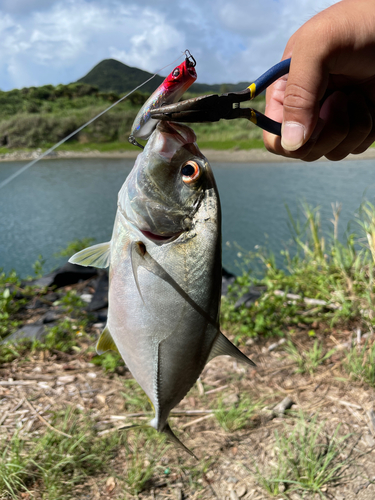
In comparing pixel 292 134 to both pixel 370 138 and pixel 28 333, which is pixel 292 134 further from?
pixel 28 333

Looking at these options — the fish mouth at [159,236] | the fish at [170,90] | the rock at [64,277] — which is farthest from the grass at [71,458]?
the rock at [64,277]

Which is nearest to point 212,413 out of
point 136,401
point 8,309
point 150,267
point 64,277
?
point 136,401

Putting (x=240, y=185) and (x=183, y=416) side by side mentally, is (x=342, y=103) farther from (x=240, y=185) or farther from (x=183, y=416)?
(x=240, y=185)

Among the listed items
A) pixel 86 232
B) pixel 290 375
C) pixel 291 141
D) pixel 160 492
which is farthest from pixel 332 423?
pixel 86 232

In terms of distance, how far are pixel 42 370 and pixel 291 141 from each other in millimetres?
2124

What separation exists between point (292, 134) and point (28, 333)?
2445mm

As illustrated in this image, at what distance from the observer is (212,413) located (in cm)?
206

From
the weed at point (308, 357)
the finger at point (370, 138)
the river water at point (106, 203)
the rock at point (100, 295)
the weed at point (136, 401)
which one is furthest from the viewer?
the river water at point (106, 203)

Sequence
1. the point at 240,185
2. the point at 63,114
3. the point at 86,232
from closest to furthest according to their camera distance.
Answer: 1. the point at 86,232
2. the point at 240,185
3. the point at 63,114

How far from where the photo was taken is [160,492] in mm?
1646

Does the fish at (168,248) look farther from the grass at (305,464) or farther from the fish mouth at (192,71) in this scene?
the grass at (305,464)

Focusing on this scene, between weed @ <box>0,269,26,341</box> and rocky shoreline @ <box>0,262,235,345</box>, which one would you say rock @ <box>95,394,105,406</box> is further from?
weed @ <box>0,269,26,341</box>

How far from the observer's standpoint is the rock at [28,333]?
8.52ft

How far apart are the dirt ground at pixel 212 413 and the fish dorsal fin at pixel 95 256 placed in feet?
4.03
